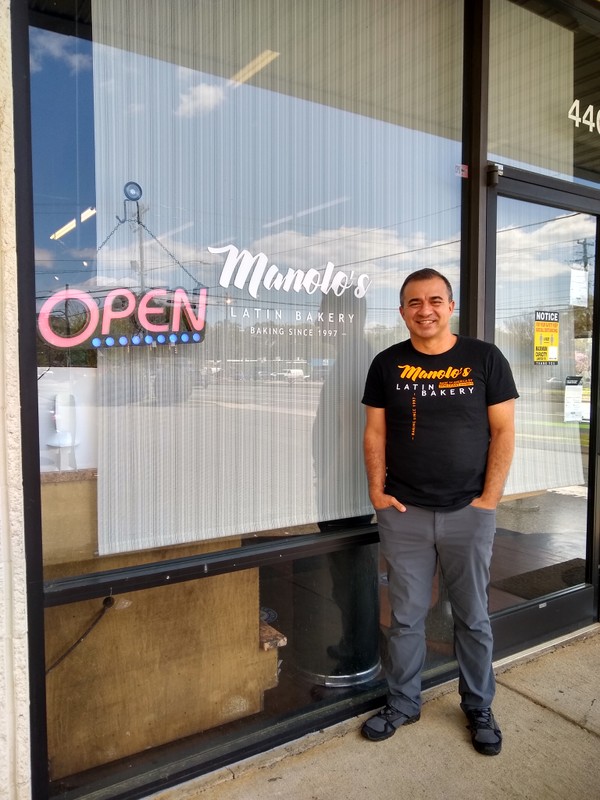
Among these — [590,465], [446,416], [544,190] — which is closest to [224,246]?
[446,416]

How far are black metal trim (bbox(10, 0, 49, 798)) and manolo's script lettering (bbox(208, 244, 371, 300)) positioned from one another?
0.69 metres

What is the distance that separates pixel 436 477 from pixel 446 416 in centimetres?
25

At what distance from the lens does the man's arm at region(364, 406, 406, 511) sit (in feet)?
8.49

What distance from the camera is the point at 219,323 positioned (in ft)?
7.84

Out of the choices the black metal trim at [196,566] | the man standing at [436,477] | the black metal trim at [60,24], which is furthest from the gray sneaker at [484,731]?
the black metal trim at [60,24]

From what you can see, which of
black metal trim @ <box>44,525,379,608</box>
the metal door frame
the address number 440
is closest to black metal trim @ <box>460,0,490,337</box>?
the metal door frame

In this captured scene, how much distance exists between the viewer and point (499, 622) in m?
3.19

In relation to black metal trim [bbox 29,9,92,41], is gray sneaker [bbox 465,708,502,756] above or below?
below

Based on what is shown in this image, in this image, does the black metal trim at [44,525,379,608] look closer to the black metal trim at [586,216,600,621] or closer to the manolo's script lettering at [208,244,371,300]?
the manolo's script lettering at [208,244,371,300]

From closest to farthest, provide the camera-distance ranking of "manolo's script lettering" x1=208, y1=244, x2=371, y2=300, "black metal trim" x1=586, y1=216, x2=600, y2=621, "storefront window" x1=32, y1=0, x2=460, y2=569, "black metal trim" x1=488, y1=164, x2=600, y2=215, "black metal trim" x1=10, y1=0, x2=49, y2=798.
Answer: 1. "black metal trim" x1=10, y1=0, x2=49, y2=798
2. "storefront window" x1=32, y1=0, x2=460, y2=569
3. "manolo's script lettering" x1=208, y1=244, x2=371, y2=300
4. "black metal trim" x1=488, y1=164, x2=600, y2=215
5. "black metal trim" x1=586, y1=216, x2=600, y2=621

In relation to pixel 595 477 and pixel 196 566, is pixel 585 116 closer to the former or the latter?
pixel 595 477

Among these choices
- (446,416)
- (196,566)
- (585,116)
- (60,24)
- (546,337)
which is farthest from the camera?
(585,116)

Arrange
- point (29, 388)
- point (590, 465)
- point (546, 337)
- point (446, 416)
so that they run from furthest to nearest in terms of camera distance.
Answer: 1. point (590, 465)
2. point (546, 337)
3. point (446, 416)
4. point (29, 388)

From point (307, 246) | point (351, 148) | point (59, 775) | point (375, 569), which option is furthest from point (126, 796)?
point (351, 148)
